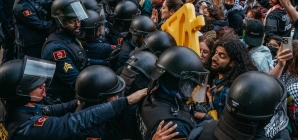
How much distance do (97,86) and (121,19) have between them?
2954 millimetres

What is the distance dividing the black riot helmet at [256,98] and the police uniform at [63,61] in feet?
8.21

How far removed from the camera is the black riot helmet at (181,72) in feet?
9.51

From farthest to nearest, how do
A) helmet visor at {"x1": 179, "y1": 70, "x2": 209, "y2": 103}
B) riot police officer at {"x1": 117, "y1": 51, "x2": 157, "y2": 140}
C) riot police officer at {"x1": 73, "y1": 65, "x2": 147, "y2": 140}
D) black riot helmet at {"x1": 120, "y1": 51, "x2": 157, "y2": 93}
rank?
black riot helmet at {"x1": 120, "y1": 51, "x2": 157, "y2": 93}
riot police officer at {"x1": 117, "y1": 51, "x2": 157, "y2": 140}
riot police officer at {"x1": 73, "y1": 65, "x2": 147, "y2": 140}
helmet visor at {"x1": 179, "y1": 70, "x2": 209, "y2": 103}

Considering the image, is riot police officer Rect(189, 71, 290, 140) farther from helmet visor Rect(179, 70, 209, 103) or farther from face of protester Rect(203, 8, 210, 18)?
face of protester Rect(203, 8, 210, 18)

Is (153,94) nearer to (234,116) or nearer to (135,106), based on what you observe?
(135,106)

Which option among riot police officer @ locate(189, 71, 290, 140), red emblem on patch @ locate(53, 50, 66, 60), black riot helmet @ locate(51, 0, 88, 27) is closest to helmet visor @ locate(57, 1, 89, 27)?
black riot helmet @ locate(51, 0, 88, 27)

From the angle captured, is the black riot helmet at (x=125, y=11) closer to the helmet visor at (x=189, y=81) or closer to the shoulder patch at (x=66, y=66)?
the shoulder patch at (x=66, y=66)

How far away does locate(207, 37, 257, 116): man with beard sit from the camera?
363cm

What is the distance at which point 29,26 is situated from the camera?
21.0 ft

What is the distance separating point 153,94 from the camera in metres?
2.94

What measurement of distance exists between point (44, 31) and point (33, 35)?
0.20m

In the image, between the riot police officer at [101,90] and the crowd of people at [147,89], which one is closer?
the crowd of people at [147,89]

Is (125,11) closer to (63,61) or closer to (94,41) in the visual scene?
(94,41)

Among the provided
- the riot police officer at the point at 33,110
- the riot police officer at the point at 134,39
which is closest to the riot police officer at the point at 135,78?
the riot police officer at the point at 33,110
